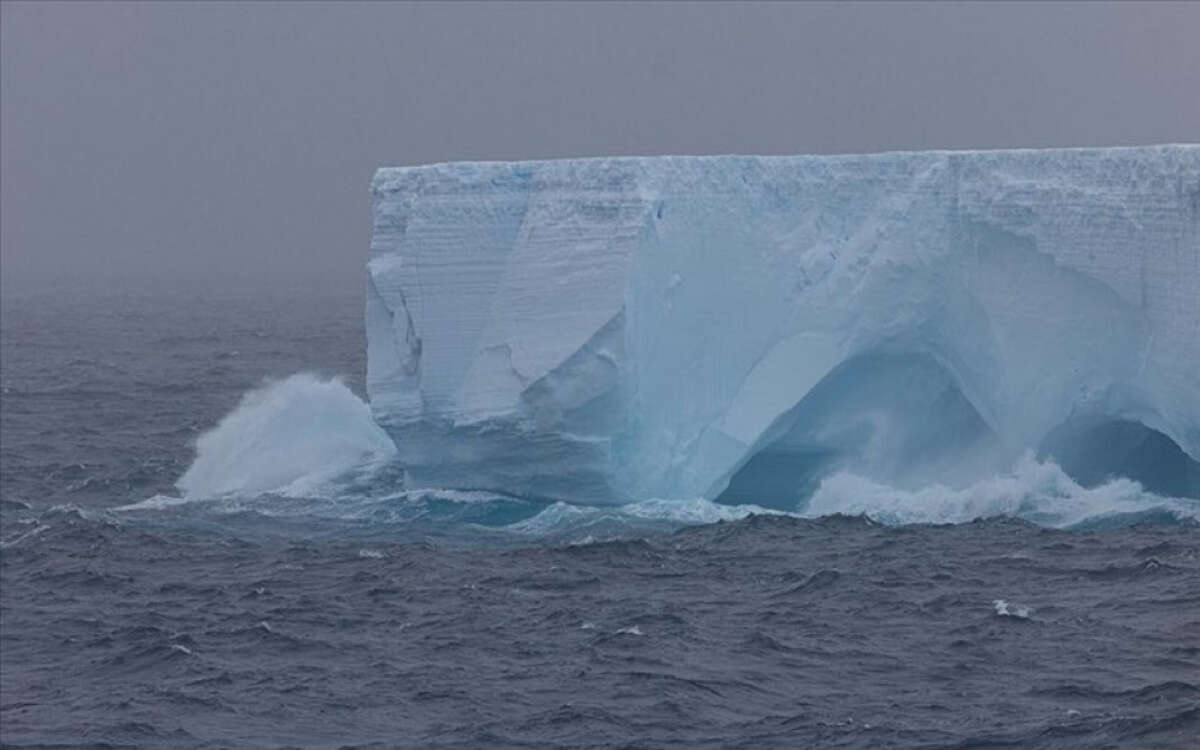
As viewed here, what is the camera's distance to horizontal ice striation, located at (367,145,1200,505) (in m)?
17.4

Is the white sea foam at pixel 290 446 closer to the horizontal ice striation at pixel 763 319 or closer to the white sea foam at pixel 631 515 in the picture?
the horizontal ice striation at pixel 763 319

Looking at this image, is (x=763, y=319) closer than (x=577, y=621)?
No

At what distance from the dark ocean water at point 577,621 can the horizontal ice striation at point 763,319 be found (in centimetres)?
78

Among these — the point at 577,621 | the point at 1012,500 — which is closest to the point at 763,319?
the point at 1012,500

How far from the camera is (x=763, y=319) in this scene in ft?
60.8

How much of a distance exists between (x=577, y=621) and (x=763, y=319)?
5541 mm

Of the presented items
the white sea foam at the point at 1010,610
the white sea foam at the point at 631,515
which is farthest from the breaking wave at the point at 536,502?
the white sea foam at the point at 1010,610

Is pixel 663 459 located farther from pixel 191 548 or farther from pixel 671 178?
pixel 191 548

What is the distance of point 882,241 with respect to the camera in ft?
60.1

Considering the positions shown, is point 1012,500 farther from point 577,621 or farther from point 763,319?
point 577,621

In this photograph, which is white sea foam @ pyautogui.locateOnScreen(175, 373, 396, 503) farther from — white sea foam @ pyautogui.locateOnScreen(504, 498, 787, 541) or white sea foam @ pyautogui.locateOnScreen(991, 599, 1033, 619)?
white sea foam @ pyautogui.locateOnScreen(991, 599, 1033, 619)

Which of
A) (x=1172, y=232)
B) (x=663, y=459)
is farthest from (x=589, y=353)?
(x=1172, y=232)

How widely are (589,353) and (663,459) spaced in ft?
4.93

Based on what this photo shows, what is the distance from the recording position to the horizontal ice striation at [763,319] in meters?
17.4
